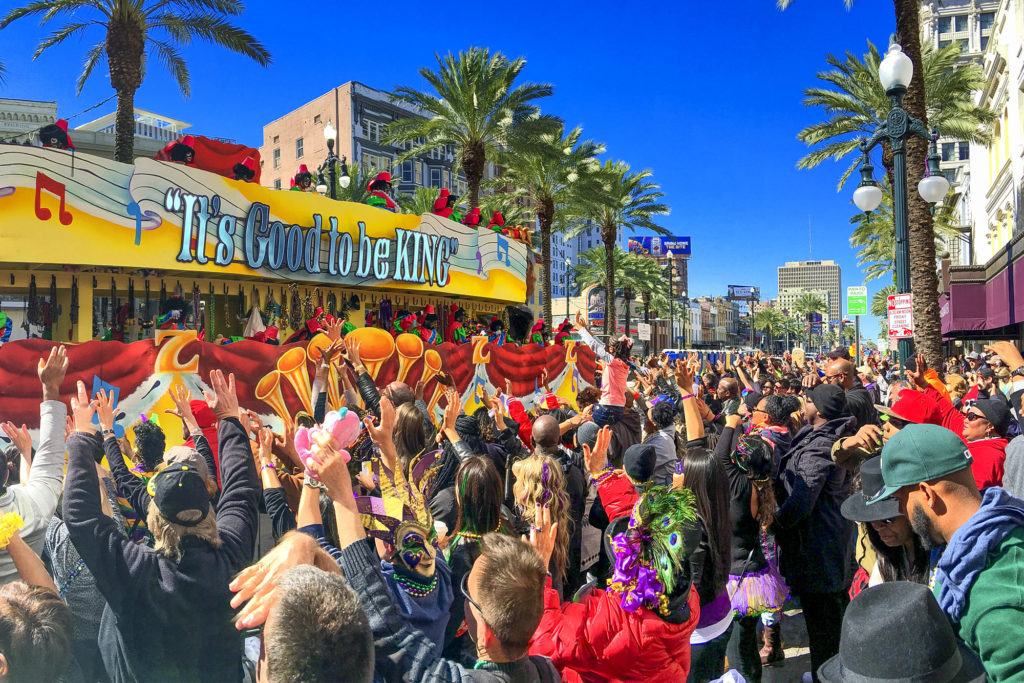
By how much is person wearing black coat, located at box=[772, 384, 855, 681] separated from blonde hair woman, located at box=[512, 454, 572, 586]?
1.54 meters

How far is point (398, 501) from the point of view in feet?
12.2

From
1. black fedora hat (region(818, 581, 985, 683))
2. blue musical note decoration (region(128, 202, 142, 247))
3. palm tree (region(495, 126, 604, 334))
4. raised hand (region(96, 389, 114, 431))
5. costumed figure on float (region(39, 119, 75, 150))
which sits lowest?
black fedora hat (region(818, 581, 985, 683))

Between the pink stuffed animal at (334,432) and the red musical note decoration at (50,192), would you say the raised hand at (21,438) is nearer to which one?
the pink stuffed animal at (334,432)

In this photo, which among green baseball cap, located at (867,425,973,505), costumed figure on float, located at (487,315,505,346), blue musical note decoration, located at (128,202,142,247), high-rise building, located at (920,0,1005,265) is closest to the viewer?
green baseball cap, located at (867,425,973,505)

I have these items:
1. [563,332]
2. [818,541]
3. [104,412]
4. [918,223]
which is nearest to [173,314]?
[104,412]

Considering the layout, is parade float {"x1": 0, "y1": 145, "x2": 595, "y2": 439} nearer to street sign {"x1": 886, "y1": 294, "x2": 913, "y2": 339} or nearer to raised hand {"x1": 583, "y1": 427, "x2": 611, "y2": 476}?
raised hand {"x1": 583, "y1": 427, "x2": 611, "y2": 476}

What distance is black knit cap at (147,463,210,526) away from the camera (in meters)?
2.61

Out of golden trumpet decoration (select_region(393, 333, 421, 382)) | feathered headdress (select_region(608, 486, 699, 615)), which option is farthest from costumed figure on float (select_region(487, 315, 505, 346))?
feathered headdress (select_region(608, 486, 699, 615))

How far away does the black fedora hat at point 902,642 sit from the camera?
→ 1.83 metres

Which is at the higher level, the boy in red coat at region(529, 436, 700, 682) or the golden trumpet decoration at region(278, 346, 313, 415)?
the golden trumpet decoration at region(278, 346, 313, 415)

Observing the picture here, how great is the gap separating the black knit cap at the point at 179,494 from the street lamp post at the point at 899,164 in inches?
334

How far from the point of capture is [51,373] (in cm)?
341

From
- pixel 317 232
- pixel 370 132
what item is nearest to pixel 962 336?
pixel 317 232

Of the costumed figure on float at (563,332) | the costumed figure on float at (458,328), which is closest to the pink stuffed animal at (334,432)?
the costumed figure on float at (458,328)
